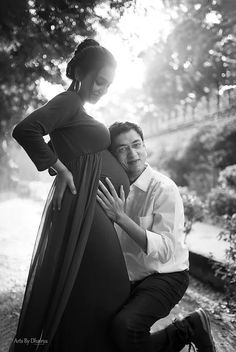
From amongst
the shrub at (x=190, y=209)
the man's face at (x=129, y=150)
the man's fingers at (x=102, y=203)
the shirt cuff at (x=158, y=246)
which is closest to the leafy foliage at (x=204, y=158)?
the shrub at (x=190, y=209)

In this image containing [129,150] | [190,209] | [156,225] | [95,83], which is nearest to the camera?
[95,83]

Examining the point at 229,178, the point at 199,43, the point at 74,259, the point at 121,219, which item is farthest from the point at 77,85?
the point at 229,178

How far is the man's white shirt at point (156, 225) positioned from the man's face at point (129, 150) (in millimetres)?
83

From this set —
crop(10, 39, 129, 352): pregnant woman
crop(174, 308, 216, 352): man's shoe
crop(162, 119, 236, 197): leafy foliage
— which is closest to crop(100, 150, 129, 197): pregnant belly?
crop(10, 39, 129, 352): pregnant woman

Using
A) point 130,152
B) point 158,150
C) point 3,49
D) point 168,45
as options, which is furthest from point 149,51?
point 158,150

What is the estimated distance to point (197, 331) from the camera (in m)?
2.29

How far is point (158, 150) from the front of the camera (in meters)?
16.8

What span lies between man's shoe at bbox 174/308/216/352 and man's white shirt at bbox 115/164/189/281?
32 cm

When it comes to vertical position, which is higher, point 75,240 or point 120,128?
point 120,128

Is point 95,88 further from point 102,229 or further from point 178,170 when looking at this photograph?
point 178,170

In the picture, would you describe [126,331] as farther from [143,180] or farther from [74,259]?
[143,180]

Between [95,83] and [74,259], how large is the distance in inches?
36.5

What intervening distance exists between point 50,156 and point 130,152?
720mm

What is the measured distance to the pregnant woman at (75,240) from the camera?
1.81 metres
